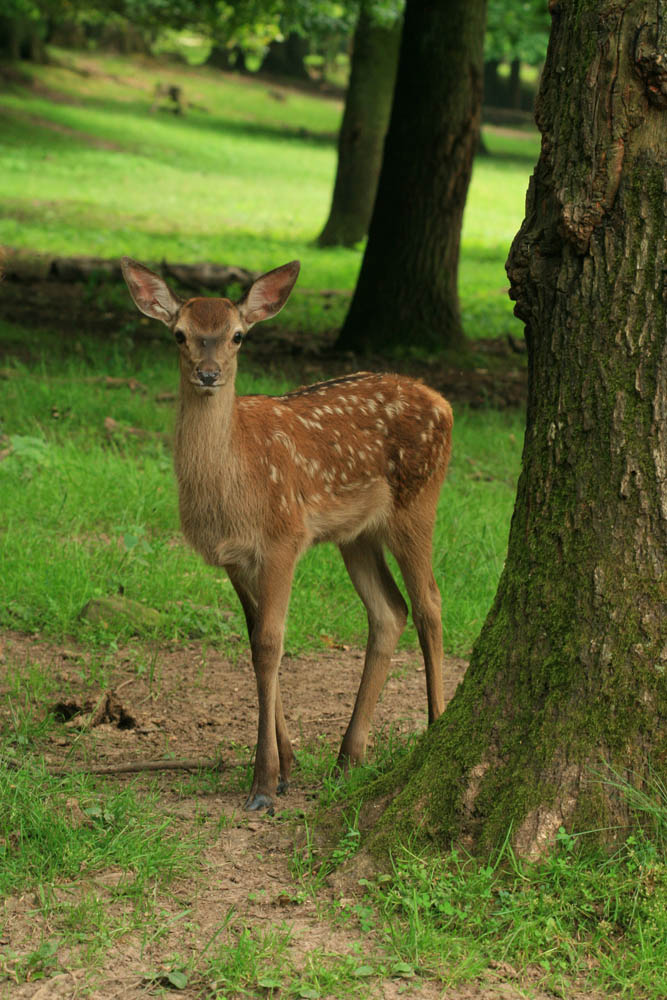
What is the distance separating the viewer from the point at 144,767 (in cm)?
473

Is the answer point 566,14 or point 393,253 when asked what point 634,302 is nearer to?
point 566,14

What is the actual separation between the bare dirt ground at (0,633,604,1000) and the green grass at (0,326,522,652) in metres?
0.24

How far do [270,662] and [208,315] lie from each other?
132 cm

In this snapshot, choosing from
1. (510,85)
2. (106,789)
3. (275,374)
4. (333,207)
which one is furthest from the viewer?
(510,85)

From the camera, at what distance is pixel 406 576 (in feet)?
17.6

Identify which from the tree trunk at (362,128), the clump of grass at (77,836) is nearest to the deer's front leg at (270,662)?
the clump of grass at (77,836)

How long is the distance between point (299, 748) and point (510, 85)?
57.7 meters

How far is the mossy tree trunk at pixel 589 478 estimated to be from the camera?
147 inches

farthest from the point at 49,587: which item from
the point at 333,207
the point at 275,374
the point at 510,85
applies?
the point at 510,85

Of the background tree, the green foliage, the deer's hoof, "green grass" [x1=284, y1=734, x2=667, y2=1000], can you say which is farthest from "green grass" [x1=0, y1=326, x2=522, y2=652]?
the green foliage

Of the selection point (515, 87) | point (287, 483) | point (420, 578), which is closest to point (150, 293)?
point (287, 483)

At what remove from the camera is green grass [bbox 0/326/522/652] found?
6441 millimetres

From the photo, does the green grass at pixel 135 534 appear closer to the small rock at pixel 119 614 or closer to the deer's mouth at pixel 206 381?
the small rock at pixel 119 614

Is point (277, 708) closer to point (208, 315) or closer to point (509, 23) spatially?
point (208, 315)
